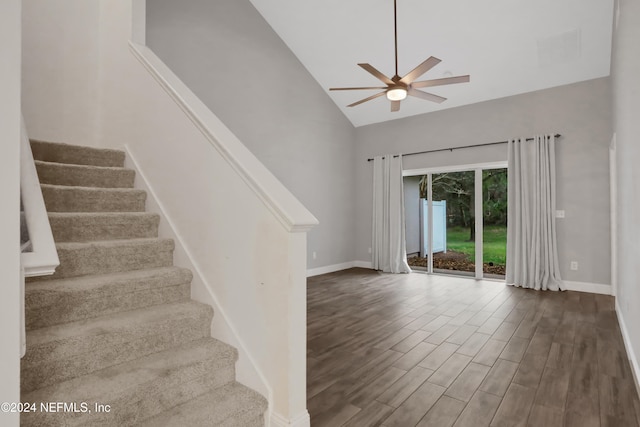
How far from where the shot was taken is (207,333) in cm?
198

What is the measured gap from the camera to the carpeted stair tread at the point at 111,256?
1.90 m

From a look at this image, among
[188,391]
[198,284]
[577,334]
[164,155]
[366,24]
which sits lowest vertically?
[577,334]

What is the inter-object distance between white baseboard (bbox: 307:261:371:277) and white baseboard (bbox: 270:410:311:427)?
14.3 ft

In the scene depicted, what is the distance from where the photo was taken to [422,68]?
3270 millimetres

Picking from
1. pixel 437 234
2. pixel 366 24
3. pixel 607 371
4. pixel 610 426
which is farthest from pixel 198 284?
pixel 437 234

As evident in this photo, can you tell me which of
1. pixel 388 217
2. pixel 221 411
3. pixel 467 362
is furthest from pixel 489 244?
pixel 221 411

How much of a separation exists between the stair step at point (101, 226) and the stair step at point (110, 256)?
0.34ft

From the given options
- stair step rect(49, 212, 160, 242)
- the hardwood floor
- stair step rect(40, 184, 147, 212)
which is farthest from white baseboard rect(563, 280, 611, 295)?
stair step rect(40, 184, 147, 212)

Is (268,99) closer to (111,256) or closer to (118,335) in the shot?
(111,256)

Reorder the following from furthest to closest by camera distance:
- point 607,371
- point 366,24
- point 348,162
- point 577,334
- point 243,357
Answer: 1. point 348,162
2. point 366,24
3. point 577,334
4. point 607,371
5. point 243,357

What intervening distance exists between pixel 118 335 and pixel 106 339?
49 mm

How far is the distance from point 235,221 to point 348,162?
5.51m

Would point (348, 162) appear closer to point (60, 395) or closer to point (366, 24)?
point (366, 24)

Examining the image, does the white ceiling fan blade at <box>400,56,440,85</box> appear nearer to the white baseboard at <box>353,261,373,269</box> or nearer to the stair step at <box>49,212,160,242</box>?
the stair step at <box>49,212,160,242</box>
